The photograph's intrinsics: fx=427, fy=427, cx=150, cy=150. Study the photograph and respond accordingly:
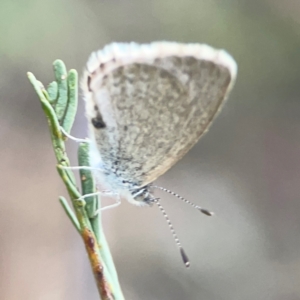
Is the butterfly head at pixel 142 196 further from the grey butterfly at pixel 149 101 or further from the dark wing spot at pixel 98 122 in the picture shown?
the dark wing spot at pixel 98 122

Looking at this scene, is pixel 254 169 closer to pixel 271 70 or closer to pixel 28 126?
pixel 271 70

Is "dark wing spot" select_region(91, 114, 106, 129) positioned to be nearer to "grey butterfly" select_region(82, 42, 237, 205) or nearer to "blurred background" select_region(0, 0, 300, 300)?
"grey butterfly" select_region(82, 42, 237, 205)

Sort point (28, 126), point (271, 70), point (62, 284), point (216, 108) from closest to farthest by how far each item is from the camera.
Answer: point (216, 108)
point (62, 284)
point (28, 126)
point (271, 70)

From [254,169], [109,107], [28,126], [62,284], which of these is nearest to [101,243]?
[109,107]

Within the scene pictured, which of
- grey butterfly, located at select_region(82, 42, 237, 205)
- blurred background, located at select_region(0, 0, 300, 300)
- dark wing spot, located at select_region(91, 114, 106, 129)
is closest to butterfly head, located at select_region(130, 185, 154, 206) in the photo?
grey butterfly, located at select_region(82, 42, 237, 205)

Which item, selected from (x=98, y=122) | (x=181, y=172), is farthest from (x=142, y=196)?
(x=181, y=172)

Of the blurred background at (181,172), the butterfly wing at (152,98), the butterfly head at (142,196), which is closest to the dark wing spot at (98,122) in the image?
the butterfly wing at (152,98)

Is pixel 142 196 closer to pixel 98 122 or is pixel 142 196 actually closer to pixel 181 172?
pixel 98 122
